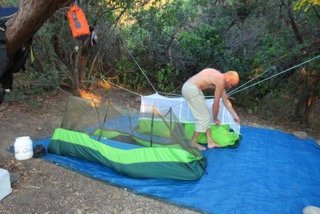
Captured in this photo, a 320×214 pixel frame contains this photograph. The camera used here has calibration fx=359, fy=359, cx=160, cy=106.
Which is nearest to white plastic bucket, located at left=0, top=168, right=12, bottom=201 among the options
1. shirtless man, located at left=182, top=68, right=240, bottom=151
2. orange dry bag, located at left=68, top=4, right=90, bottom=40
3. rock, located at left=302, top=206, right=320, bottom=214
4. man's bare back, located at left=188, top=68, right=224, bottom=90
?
orange dry bag, located at left=68, top=4, right=90, bottom=40

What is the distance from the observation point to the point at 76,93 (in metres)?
7.07

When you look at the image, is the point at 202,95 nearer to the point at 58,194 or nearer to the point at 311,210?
the point at 311,210

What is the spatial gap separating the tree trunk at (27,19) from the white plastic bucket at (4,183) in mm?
1203

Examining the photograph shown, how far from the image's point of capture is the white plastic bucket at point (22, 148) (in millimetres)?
4258

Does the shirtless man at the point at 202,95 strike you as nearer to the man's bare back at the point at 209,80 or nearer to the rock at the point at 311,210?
the man's bare back at the point at 209,80

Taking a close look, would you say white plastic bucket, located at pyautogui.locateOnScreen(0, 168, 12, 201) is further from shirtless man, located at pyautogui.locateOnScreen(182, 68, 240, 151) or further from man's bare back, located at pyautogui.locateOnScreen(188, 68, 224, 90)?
man's bare back, located at pyautogui.locateOnScreen(188, 68, 224, 90)

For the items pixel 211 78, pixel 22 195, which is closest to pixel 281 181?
pixel 211 78

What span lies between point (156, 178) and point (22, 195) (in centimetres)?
137

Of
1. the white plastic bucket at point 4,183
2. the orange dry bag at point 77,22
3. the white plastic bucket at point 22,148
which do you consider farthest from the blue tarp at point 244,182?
the orange dry bag at point 77,22

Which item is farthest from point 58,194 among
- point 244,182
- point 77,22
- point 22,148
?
point 244,182

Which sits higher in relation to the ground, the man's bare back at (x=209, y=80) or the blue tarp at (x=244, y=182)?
the man's bare back at (x=209, y=80)

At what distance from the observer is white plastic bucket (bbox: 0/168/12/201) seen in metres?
3.43

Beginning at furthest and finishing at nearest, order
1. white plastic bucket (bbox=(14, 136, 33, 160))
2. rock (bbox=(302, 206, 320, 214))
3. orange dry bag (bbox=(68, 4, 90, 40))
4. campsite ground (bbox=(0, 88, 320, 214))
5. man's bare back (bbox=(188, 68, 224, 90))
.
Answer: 1. man's bare back (bbox=(188, 68, 224, 90))
2. white plastic bucket (bbox=(14, 136, 33, 160))
3. orange dry bag (bbox=(68, 4, 90, 40))
4. campsite ground (bbox=(0, 88, 320, 214))
5. rock (bbox=(302, 206, 320, 214))

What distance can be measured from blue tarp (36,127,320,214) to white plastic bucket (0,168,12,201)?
0.79m
